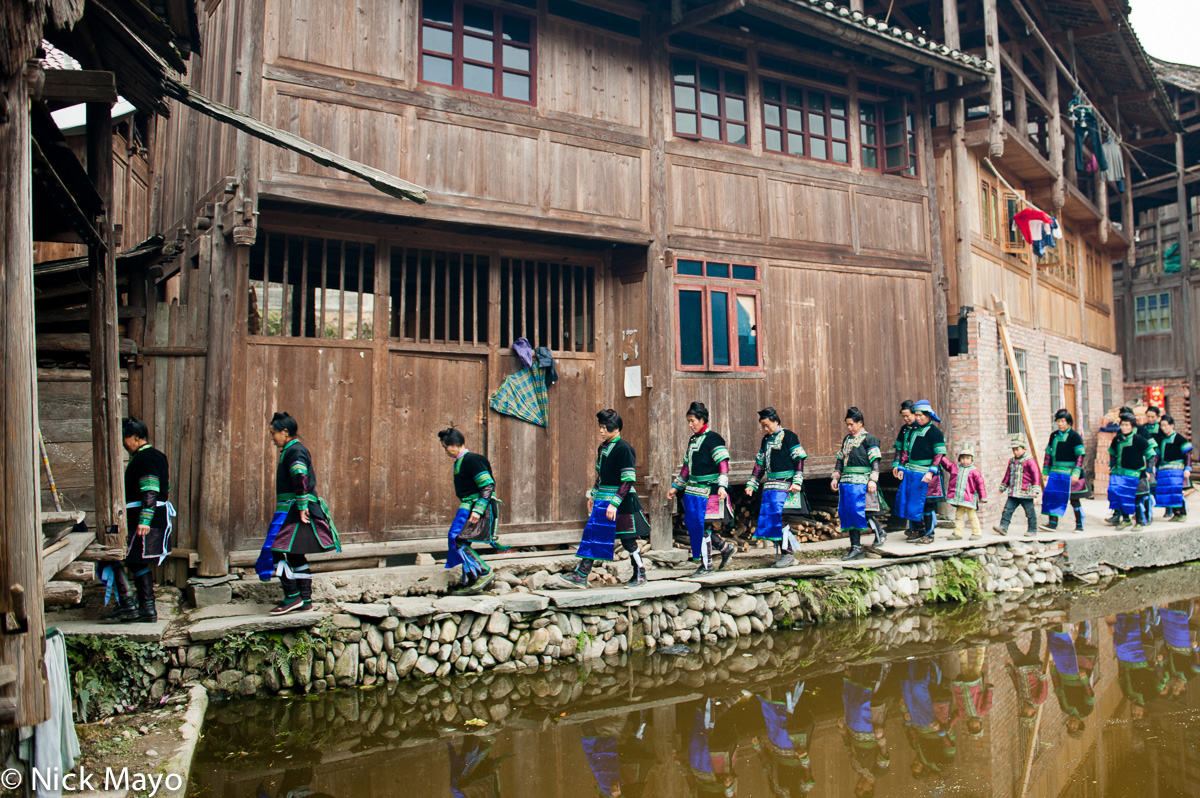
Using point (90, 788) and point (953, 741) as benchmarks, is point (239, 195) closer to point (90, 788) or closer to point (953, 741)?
point (90, 788)

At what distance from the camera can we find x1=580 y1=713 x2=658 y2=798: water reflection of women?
483 cm

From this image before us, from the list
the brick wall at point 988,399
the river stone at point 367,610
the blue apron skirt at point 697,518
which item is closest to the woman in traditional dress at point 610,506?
the blue apron skirt at point 697,518

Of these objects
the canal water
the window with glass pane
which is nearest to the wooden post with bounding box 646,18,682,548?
the window with glass pane

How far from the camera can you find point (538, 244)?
9289 millimetres

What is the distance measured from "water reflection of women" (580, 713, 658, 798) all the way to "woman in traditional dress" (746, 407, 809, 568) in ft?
11.1

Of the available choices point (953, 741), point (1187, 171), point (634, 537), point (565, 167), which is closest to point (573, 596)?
point (634, 537)

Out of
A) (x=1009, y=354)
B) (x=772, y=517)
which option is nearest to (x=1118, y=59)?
(x=1009, y=354)

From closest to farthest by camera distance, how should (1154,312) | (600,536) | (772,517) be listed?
(600,536), (772,517), (1154,312)

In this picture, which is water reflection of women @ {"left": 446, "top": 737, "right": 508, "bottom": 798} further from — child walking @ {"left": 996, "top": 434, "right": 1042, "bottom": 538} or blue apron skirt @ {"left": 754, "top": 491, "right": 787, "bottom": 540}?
child walking @ {"left": 996, "top": 434, "right": 1042, "bottom": 538}

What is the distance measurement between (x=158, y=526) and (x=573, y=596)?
11.6 ft

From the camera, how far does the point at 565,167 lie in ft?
29.7

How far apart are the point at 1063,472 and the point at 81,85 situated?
12278 millimetres

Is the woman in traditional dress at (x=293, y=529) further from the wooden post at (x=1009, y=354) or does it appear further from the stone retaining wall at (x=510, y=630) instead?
the wooden post at (x=1009, y=354)

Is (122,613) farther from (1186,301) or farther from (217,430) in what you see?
(1186,301)
